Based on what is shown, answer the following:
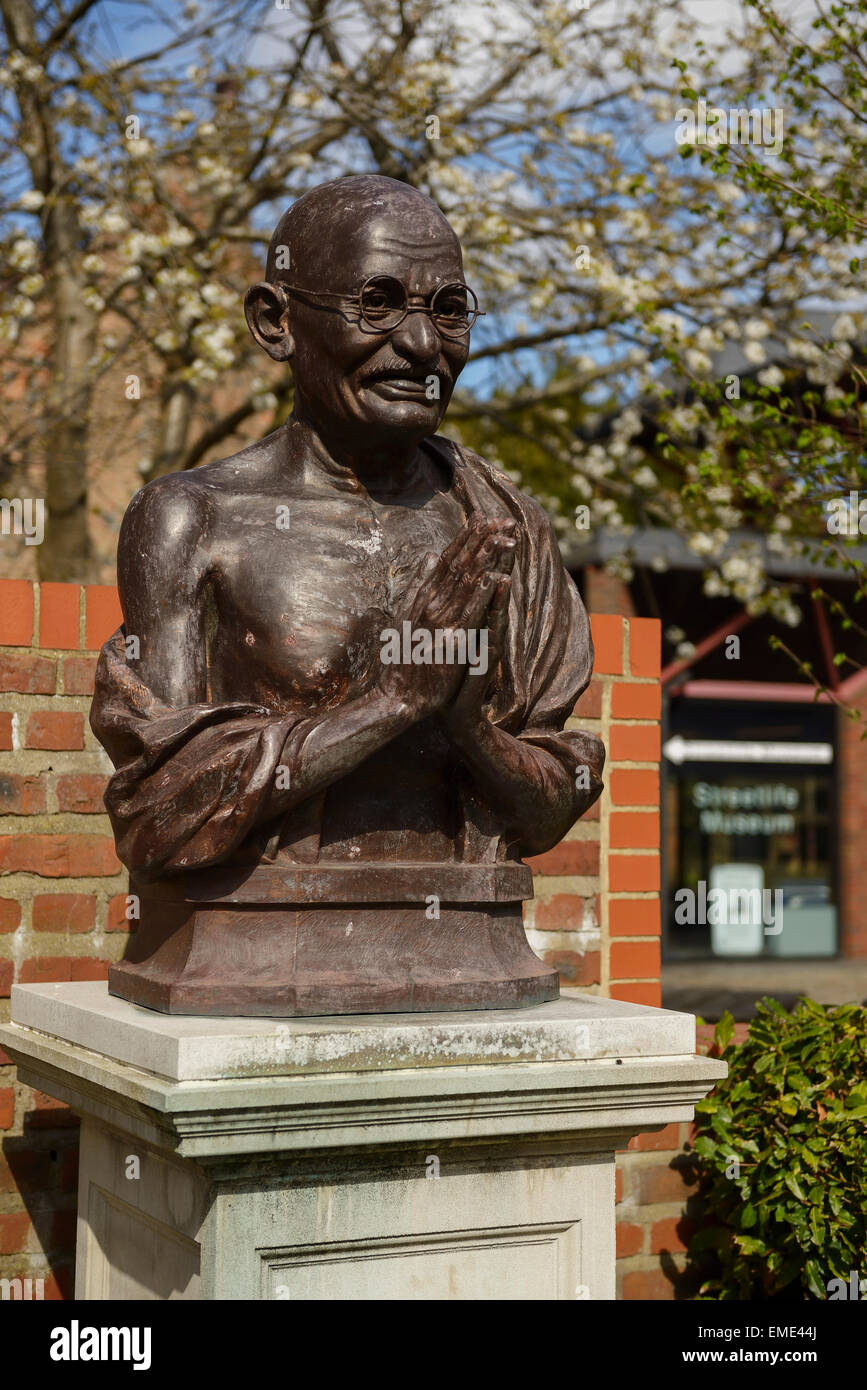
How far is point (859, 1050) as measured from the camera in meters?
3.91

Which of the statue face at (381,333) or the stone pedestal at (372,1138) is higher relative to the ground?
the statue face at (381,333)

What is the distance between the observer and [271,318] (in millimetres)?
2879

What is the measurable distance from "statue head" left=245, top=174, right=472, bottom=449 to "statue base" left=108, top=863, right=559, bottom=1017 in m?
0.84

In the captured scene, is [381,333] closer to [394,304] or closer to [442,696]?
[394,304]

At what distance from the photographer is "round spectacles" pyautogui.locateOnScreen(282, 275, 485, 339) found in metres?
2.69

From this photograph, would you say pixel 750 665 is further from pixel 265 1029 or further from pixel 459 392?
pixel 265 1029

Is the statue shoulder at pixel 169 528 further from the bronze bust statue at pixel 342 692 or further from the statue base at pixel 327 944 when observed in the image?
the statue base at pixel 327 944

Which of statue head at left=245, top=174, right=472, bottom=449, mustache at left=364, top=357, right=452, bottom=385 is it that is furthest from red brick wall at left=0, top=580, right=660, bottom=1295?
mustache at left=364, top=357, right=452, bottom=385

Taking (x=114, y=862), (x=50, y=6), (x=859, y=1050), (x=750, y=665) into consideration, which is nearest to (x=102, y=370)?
(x=50, y=6)

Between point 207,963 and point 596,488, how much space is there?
819 cm

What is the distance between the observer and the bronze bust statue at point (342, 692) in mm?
2547

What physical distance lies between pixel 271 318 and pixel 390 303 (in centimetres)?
28

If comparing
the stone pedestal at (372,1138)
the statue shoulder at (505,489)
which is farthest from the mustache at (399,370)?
the stone pedestal at (372,1138)

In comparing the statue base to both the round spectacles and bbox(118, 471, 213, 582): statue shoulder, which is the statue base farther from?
the round spectacles
